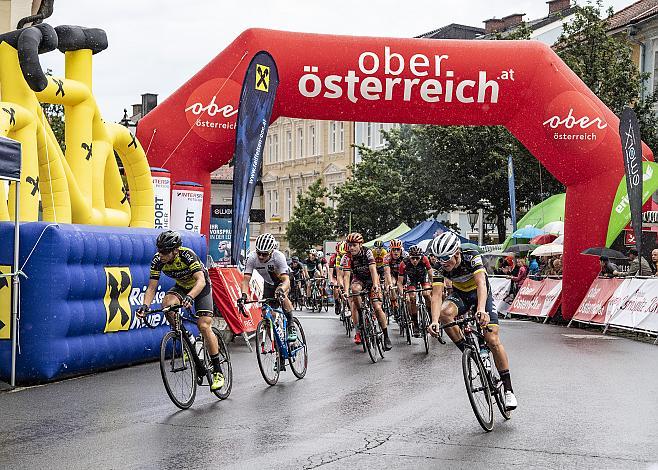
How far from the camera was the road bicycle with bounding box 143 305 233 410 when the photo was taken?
10.4m

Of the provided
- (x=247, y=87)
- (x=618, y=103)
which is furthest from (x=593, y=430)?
(x=618, y=103)

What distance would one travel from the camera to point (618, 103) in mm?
39031

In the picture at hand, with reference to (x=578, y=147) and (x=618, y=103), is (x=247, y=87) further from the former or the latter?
(x=618, y=103)

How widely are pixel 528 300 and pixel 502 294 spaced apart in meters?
2.57

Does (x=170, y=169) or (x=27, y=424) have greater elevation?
(x=170, y=169)

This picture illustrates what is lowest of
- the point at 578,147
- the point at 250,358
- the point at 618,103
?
the point at 250,358

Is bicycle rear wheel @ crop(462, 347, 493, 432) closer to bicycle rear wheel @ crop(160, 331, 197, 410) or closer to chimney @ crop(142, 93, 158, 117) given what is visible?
bicycle rear wheel @ crop(160, 331, 197, 410)

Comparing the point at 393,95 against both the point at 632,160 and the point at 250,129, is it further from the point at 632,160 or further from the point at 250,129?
the point at 632,160

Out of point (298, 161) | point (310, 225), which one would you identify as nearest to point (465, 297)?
point (310, 225)

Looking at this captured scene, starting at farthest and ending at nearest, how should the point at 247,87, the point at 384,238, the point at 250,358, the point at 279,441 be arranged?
1. the point at 384,238
2. the point at 247,87
3. the point at 250,358
4. the point at 279,441

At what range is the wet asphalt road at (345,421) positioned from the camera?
7930 mm

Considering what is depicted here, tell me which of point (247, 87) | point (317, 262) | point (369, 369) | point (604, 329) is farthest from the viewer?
point (317, 262)

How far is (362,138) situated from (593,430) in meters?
64.0

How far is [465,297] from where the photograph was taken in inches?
398
